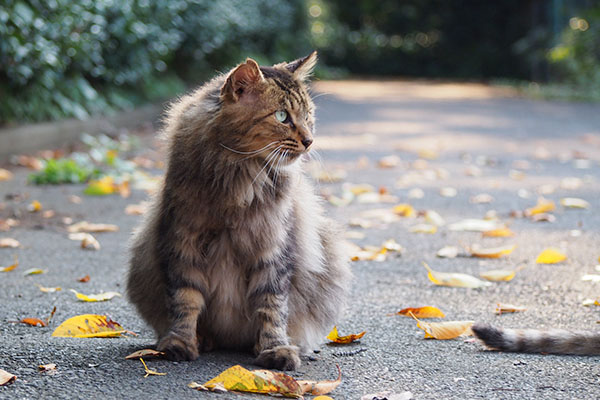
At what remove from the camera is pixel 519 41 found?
2664cm

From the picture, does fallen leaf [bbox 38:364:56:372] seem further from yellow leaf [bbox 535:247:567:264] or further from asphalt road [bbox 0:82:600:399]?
yellow leaf [bbox 535:247:567:264]

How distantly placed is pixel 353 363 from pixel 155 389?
0.81 m

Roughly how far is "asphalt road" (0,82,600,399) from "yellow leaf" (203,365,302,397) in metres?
0.05

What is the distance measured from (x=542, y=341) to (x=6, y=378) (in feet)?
6.40

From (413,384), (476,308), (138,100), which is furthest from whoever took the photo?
(138,100)

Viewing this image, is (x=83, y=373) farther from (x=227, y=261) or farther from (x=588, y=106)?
(x=588, y=106)

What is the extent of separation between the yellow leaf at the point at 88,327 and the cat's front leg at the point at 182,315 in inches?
17.3

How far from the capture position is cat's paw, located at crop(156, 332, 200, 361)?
2.87 metres

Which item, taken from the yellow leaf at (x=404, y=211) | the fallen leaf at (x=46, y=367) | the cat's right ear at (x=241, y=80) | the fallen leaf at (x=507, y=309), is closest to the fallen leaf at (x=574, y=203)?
the yellow leaf at (x=404, y=211)

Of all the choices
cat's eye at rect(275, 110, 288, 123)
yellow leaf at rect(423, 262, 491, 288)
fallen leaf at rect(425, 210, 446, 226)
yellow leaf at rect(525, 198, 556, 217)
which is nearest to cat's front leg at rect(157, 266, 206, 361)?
cat's eye at rect(275, 110, 288, 123)

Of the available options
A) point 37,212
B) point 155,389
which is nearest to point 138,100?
point 37,212

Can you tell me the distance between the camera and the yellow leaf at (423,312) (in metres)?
3.66

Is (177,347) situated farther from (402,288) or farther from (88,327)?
(402,288)

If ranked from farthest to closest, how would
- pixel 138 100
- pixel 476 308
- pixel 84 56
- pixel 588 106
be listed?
pixel 588 106, pixel 138 100, pixel 84 56, pixel 476 308
